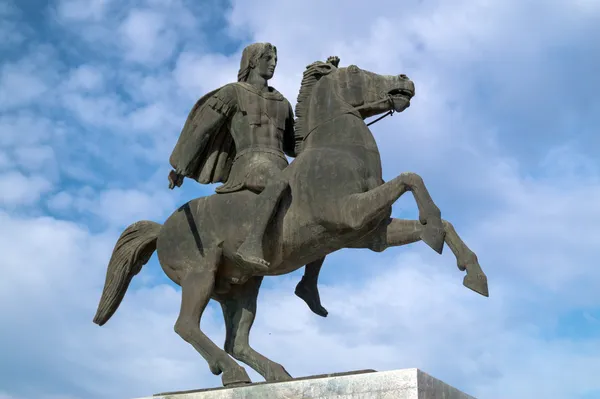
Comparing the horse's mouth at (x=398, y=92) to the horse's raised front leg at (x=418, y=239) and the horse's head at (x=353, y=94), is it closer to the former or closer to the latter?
the horse's head at (x=353, y=94)

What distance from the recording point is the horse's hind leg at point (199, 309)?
821 centimetres

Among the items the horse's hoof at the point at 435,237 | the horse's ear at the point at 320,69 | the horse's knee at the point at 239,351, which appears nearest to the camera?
the horse's hoof at the point at 435,237

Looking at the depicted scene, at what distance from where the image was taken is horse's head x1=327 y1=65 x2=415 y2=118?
856 centimetres

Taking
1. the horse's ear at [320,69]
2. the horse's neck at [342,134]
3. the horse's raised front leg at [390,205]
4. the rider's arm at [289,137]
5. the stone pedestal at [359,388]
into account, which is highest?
the horse's ear at [320,69]

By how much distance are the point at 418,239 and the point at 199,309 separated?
2.12m

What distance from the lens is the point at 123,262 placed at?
30.3 feet

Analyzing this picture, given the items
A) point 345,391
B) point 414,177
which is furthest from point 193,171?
point 345,391

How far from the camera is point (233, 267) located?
858cm

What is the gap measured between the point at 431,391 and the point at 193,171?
3619mm

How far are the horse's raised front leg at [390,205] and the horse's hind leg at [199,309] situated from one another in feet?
4.52

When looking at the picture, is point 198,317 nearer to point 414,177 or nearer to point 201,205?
point 201,205

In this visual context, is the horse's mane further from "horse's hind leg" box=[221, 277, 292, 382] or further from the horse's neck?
"horse's hind leg" box=[221, 277, 292, 382]

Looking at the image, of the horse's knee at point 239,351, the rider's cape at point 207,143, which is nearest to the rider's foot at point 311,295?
the horse's knee at point 239,351

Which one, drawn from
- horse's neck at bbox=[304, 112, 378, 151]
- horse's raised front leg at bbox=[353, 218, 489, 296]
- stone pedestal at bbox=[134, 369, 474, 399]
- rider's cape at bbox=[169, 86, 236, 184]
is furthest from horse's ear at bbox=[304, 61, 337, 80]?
→ stone pedestal at bbox=[134, 369, 474, 399]
